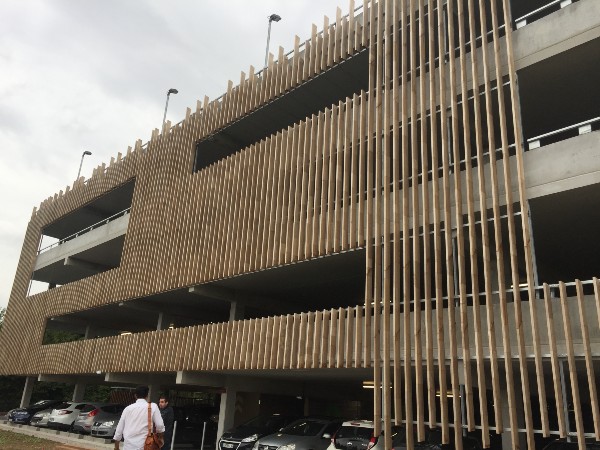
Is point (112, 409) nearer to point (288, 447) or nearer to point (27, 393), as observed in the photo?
point (288, 447)

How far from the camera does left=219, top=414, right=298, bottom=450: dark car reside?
579 inches

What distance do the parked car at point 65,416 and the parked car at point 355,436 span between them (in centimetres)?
1349

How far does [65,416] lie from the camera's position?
68.4 feet

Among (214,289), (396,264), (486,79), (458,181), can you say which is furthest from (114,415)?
(486,79)

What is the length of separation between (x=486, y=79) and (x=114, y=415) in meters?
16.9

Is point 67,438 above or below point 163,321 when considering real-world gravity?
below

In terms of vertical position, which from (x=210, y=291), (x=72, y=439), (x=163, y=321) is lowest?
(x=72, y=439)

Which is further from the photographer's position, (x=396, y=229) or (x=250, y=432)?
(x=250, y=432)

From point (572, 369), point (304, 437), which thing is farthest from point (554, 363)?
point (304, 437)

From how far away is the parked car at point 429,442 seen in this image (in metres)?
10.3

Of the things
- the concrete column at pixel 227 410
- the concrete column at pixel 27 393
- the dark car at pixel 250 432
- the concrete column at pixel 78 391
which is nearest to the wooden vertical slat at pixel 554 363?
the dark car at pixel 250 432

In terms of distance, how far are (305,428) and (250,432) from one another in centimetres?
258

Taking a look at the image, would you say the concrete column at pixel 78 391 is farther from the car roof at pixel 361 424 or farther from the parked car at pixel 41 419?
the car roof at pixel 361 424

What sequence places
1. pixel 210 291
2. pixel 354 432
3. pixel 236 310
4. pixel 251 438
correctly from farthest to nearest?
pixel 236 310
pixel 210 291
pixel 251 438
pixel 354 432
